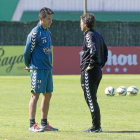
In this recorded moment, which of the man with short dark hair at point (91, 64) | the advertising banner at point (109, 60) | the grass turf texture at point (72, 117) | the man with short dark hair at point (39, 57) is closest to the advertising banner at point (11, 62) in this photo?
the advertising banner at point (109, 60)

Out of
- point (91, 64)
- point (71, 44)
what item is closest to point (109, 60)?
point (71, 44)

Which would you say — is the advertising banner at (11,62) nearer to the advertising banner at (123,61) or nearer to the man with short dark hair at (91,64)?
the advertising banner at (123,61)

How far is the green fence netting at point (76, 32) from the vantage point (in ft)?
104

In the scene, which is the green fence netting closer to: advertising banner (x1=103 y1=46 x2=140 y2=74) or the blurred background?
the blurred background

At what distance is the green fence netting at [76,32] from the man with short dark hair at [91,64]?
23047 millimetres

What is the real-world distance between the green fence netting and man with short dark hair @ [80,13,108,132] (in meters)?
23.0

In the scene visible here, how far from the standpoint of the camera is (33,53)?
8766 mm

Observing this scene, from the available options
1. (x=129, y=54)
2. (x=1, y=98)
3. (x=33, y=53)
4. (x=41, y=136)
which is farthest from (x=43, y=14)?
(x=129, y=54)

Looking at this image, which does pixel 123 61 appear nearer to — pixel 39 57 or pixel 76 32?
pixel 76 32

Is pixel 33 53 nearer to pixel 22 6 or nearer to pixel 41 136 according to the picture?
pixel 41 136

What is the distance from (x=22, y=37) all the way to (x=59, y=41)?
2.19 metres

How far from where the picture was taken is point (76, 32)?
3247 centimetres

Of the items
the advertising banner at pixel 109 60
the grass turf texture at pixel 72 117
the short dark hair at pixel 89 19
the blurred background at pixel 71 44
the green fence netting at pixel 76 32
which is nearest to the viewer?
the grass turf texture at pixel 72 117

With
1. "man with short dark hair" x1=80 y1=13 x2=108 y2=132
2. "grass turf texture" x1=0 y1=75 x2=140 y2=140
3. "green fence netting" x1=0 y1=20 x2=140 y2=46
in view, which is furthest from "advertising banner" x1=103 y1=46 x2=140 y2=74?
"man with short dark hair" x1=80 y1=13 x2=108 y2=132
